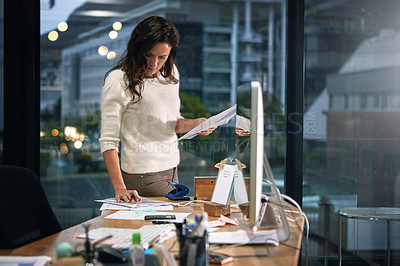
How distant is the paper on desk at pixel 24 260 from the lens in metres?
1.36

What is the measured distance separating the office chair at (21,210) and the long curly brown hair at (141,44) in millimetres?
792

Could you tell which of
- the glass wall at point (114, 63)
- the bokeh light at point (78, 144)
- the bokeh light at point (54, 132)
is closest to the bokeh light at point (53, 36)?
the glass wall at point (114, 63)

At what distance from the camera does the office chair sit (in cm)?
177

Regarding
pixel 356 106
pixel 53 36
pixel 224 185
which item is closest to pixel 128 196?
pixel 224 185

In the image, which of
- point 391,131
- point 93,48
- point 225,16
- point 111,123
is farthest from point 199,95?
point 391,131

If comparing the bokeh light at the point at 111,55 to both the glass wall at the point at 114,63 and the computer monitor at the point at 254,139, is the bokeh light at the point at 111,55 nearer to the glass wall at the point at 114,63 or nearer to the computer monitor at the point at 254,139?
the glass wall at the point at 114,63

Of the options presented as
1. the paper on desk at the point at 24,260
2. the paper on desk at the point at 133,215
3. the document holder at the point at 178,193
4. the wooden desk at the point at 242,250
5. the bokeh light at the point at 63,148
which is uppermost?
the bokeh light at the point at 63,148

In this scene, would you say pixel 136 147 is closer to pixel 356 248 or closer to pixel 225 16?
pixel 225 16

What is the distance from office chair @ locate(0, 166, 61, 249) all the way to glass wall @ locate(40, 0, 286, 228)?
1493 millimetres

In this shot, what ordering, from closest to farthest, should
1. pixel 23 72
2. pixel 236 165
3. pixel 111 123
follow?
pixel 236 165 < pixel 111 123 < pixel 23 72

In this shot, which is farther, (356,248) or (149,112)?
(356,248)

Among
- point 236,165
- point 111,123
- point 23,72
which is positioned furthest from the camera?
point 23,72

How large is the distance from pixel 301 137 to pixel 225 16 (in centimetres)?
110

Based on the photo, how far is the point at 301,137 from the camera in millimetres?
3330
